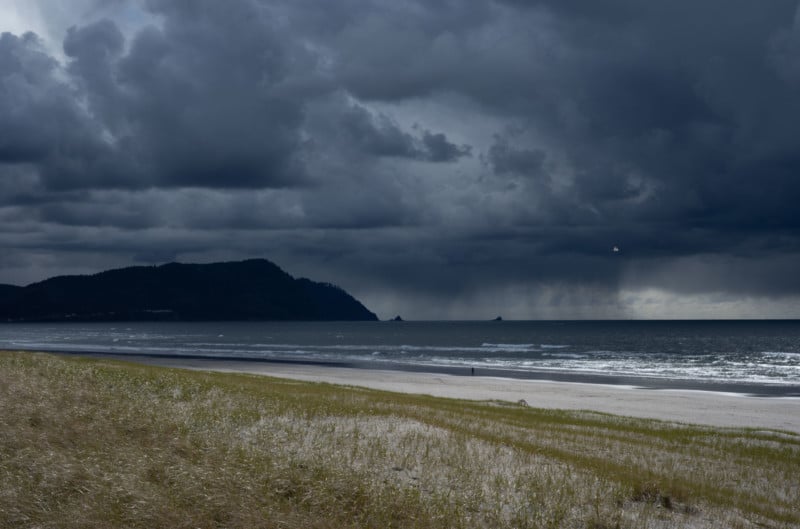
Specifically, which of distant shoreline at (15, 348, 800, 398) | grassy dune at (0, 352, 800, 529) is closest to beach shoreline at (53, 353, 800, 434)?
distant shoreline at (15, 348, 800, 398)

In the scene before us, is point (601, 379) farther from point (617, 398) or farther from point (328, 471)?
point (328, 471)

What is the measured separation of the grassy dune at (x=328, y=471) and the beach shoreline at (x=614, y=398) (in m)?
17.3

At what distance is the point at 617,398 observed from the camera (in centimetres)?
4741

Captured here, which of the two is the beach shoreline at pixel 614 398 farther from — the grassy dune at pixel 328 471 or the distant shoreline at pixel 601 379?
the grassy dune at pixel 328 471

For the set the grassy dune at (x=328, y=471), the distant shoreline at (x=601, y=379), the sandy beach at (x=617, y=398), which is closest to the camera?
the grassy dune at (x=328, y=471)

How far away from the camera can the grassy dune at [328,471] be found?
10.2m

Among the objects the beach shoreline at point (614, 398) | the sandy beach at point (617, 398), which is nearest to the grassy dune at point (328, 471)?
the beach shoreline at point (614, 398)

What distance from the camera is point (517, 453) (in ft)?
52.1

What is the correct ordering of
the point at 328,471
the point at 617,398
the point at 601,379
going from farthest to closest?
1. the point at 601,379
2. the point at 617,398
3. the point at 328,471

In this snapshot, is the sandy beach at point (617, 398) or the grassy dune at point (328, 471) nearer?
the grassy dune at point (328, 471)

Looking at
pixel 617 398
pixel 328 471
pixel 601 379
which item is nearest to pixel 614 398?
pixel 617 398

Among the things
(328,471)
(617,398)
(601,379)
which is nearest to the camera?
(328,471)

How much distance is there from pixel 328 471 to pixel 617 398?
3939 cm

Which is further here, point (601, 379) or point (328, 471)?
point (601, 379)
